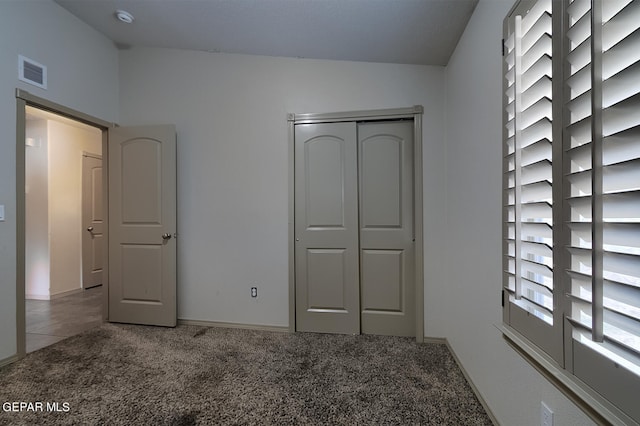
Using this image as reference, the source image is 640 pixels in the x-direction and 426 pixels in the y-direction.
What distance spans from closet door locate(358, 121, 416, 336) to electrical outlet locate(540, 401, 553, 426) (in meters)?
1.50

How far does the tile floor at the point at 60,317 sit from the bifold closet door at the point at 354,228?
2292 mm

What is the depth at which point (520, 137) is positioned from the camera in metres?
1.16

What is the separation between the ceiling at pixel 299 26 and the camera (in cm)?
194

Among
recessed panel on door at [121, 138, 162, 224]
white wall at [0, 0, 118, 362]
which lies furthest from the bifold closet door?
white wall at [0, 0, 118, 362]

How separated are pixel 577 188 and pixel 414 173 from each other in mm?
1742

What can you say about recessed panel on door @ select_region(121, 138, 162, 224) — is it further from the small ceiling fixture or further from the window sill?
the window sill

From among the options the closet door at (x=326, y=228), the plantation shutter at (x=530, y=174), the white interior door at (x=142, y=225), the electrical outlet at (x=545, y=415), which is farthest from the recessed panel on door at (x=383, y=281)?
the white interior door at (x=142, y=225)

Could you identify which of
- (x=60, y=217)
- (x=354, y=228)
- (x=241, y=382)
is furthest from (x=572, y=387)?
(x=60, y=217)

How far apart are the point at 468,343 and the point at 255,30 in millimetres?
2974

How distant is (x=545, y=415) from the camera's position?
1.05 m

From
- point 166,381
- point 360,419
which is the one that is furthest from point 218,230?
point 360,419

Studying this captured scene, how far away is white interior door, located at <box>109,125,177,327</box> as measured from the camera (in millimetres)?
2871

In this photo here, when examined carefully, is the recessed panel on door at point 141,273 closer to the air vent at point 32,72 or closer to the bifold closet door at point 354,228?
the bifold closet door at point 354,228

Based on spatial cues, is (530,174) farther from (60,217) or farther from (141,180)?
(60,217)
